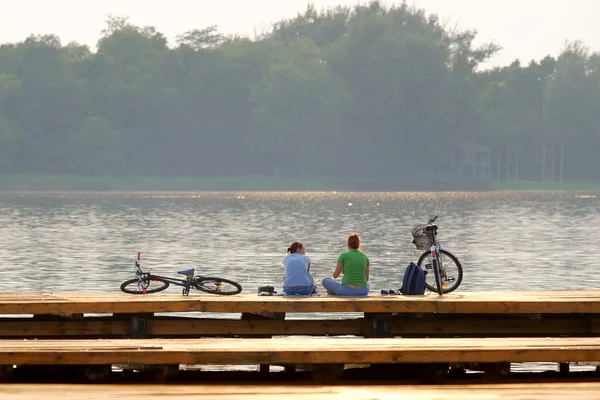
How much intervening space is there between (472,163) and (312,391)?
170 metres

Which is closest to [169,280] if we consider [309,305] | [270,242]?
[309,305]

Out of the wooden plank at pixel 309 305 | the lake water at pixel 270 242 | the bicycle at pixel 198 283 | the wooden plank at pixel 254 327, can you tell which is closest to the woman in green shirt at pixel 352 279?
the wooden plank at pixel 254 327

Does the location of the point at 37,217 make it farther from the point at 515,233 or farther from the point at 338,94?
the point at 338,94

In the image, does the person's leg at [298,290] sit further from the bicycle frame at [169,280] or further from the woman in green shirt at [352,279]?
the bicycle frame at [169,280]

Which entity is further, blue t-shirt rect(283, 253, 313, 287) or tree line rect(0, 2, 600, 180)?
tree line rect(0, 2, 600, 180)

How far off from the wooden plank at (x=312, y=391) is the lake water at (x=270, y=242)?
23.1 metres

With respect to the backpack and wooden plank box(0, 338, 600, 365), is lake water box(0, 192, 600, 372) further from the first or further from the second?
wooden plank box(0, 338, 600, 365)

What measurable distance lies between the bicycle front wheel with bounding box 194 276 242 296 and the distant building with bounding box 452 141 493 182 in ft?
522

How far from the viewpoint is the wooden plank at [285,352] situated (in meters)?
15.7

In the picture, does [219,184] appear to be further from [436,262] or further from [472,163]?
[436,262]

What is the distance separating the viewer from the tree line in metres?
167

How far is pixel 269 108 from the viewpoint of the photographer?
17512 centimetres

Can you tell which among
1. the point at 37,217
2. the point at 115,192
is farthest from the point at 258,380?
the point at 115,192

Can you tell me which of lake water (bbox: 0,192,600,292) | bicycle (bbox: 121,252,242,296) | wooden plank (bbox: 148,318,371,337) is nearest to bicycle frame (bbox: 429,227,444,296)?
wooden plank (bbox: 148,318,371,337)
